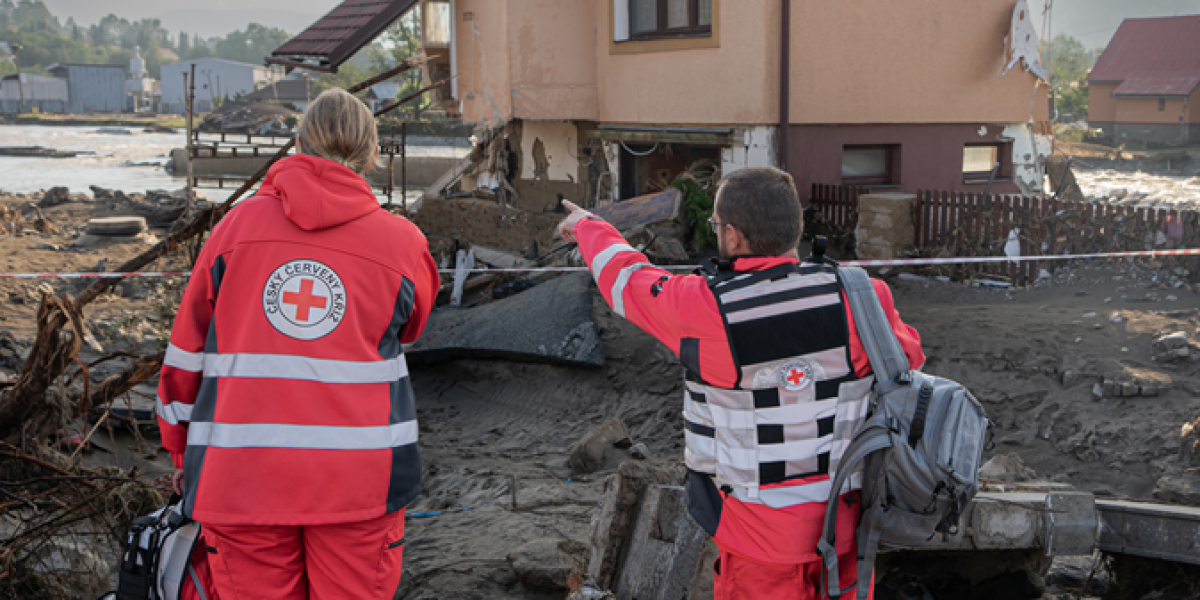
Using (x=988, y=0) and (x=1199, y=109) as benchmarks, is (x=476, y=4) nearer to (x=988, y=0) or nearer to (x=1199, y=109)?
(x=988, y=0)

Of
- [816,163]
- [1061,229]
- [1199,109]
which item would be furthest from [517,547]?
[1199,109]

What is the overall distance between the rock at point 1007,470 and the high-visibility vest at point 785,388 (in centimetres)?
273

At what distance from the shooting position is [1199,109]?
36469 millimetres

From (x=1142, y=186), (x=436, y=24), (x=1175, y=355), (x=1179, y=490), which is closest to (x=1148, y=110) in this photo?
(x=1142, y=186)

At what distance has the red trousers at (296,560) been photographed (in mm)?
2281

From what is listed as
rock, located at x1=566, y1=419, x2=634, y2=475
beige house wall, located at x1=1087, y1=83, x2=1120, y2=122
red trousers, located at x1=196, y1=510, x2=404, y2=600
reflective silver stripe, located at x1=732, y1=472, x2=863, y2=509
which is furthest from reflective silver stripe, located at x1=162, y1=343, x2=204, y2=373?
beige house wall, located at x1=1087, y1=83, x2=1120, y2=122

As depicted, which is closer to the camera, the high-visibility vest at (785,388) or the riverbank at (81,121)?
the high-visibility vest at (785,388)

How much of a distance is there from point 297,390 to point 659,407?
502 centimetres

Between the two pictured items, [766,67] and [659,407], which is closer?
[659,407]

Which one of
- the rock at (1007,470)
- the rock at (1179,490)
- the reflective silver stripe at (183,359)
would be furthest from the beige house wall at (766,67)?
the reflective silver stripe at (183,359)

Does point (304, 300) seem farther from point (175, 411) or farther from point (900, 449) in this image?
point (900, 449)

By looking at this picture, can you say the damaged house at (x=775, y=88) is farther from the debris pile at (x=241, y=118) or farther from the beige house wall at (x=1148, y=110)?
the beige house wall at (x=1148, y=110)

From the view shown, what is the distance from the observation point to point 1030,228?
9.64 m

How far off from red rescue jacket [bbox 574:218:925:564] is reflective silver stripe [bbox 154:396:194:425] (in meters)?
1.15
